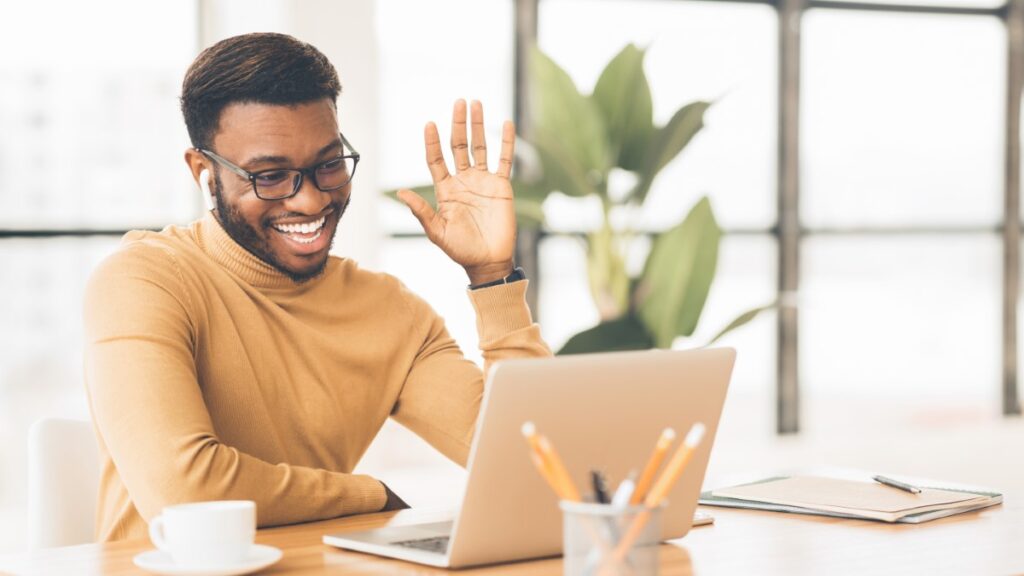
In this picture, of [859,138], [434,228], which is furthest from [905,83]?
[434,228]

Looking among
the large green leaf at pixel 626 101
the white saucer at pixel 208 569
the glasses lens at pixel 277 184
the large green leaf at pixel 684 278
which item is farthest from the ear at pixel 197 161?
the large green leaf at pixel 684 278

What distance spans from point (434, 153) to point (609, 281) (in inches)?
65.3

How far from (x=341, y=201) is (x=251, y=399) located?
32 cm

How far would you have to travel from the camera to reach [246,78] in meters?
1.99

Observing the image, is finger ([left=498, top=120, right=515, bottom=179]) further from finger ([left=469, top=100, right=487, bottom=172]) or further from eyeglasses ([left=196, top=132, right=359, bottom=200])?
eyeglasses ([left=196, top=132, right=359, bottom=200])

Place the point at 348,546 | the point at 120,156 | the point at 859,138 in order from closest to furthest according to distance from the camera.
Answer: the point at 348,546 → the point at 120,156 → the point at 859,138

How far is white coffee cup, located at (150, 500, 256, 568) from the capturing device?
134 cm

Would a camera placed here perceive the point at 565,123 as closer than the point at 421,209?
No

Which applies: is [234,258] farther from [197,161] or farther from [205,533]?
[205,533]

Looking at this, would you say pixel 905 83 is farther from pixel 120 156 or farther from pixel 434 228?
pixel 434 228

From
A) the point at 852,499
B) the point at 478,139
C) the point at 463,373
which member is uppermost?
the point at 478,139

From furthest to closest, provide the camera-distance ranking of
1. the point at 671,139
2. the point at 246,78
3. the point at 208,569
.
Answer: the point at 671,139 < the point at 246,78 < the point at 208,569

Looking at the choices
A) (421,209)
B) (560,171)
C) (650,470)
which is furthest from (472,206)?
(560,171)

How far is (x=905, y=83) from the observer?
15.7ft
